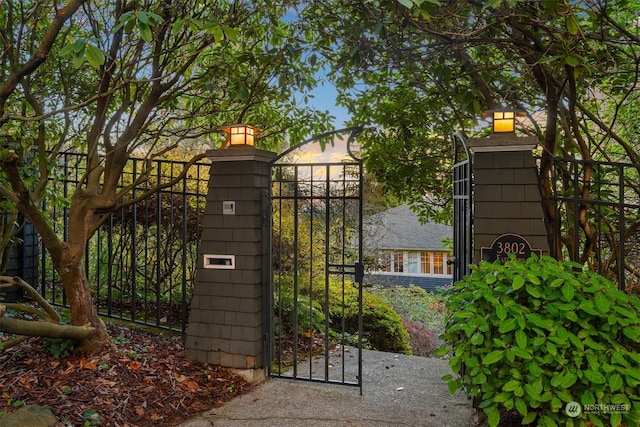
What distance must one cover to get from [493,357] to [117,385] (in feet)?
8.99

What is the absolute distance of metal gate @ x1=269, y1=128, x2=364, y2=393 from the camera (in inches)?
155

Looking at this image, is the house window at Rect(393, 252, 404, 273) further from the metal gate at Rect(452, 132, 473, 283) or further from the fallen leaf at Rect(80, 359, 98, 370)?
the fallen leaf at Rect(80, 359, 98, 370)

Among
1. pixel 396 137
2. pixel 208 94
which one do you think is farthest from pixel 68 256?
pixel 396 137

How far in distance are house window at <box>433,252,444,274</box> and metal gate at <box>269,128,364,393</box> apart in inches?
A: 334

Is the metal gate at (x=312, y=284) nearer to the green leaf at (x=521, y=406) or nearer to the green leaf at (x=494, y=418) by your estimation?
the green leaf at (x=494, y=418)

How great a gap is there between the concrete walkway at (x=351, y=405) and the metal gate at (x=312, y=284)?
19 cm

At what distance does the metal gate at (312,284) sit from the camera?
3928 mm

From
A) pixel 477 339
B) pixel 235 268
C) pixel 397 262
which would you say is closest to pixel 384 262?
pixel 397 262

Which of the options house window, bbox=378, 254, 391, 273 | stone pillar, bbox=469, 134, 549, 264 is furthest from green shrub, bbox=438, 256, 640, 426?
house window, bbox=378, 254, 391, 273

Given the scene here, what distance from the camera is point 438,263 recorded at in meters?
15.4

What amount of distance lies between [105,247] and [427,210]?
4.92m

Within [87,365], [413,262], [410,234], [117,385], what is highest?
[410,234]

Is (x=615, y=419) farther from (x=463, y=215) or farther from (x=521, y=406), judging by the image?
(x=463, y=215)

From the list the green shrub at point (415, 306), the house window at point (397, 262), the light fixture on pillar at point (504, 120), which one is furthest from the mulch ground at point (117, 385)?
the house window at point (397, 262)
